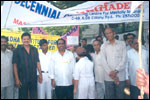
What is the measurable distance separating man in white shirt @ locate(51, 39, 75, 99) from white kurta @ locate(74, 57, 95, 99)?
22cm

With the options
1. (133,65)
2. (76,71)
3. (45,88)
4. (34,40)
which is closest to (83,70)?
(76,71)

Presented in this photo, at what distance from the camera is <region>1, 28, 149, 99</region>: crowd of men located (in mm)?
3814

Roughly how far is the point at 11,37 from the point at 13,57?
2.79 metres

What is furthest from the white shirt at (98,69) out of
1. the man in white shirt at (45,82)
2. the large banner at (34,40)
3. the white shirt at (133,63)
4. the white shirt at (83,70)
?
the large banner at (34,40)

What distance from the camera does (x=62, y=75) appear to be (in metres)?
4.12

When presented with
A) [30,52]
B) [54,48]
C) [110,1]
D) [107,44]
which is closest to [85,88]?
[107,44]

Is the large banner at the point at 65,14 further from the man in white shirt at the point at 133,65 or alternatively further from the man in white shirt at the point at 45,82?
the man in white shirt at the point at 45,82

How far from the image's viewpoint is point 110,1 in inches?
149

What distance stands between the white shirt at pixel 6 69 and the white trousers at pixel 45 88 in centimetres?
73

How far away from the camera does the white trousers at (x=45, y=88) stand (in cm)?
449

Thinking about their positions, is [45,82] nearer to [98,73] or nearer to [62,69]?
[62,69]

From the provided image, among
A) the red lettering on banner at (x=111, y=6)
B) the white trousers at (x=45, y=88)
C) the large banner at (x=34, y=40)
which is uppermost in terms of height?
the red lettering on banner at (x=111, y=6)

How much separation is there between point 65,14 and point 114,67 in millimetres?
1383

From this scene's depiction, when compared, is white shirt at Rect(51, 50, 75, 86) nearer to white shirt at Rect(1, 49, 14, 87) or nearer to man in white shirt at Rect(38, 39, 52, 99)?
man in white shirt at Rect(38, 39, 52, 99)
